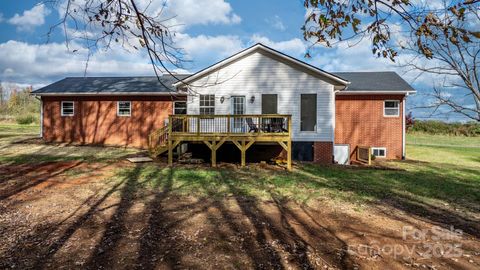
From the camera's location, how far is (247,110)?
1566 cm

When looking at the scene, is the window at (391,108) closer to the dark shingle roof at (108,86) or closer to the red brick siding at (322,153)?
the red brick siding at (322,153)

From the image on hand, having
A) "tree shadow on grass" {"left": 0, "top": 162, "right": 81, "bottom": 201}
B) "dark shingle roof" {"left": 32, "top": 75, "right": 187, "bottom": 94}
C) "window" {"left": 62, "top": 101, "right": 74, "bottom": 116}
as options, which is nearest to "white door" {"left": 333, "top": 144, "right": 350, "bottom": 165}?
"dark shingle roof" {"left": 32, "top": 75, "right": 187, "bottom": 94}

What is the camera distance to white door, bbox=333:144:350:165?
656 inches

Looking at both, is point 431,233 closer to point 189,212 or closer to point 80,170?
point 189,212

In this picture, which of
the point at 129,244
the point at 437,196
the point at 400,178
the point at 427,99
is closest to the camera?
A: the point at 129,244

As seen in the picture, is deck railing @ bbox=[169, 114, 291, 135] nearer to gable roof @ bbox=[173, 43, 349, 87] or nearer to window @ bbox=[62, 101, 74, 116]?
gable roof @ bbox=[173, 43, 349, 87]

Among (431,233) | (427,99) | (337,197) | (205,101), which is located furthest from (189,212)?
(205,101)

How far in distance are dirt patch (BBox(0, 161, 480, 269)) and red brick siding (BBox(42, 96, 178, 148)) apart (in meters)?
11.0

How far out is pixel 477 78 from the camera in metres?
5.61

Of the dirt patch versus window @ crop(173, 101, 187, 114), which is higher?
window @ crop(173, 101, 187, 114)

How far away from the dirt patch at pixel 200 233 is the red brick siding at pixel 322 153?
7.84 metres

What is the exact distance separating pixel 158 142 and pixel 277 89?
7.43m

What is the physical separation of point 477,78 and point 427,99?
0.80m

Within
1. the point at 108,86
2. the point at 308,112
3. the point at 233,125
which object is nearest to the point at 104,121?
the point at 108,86
